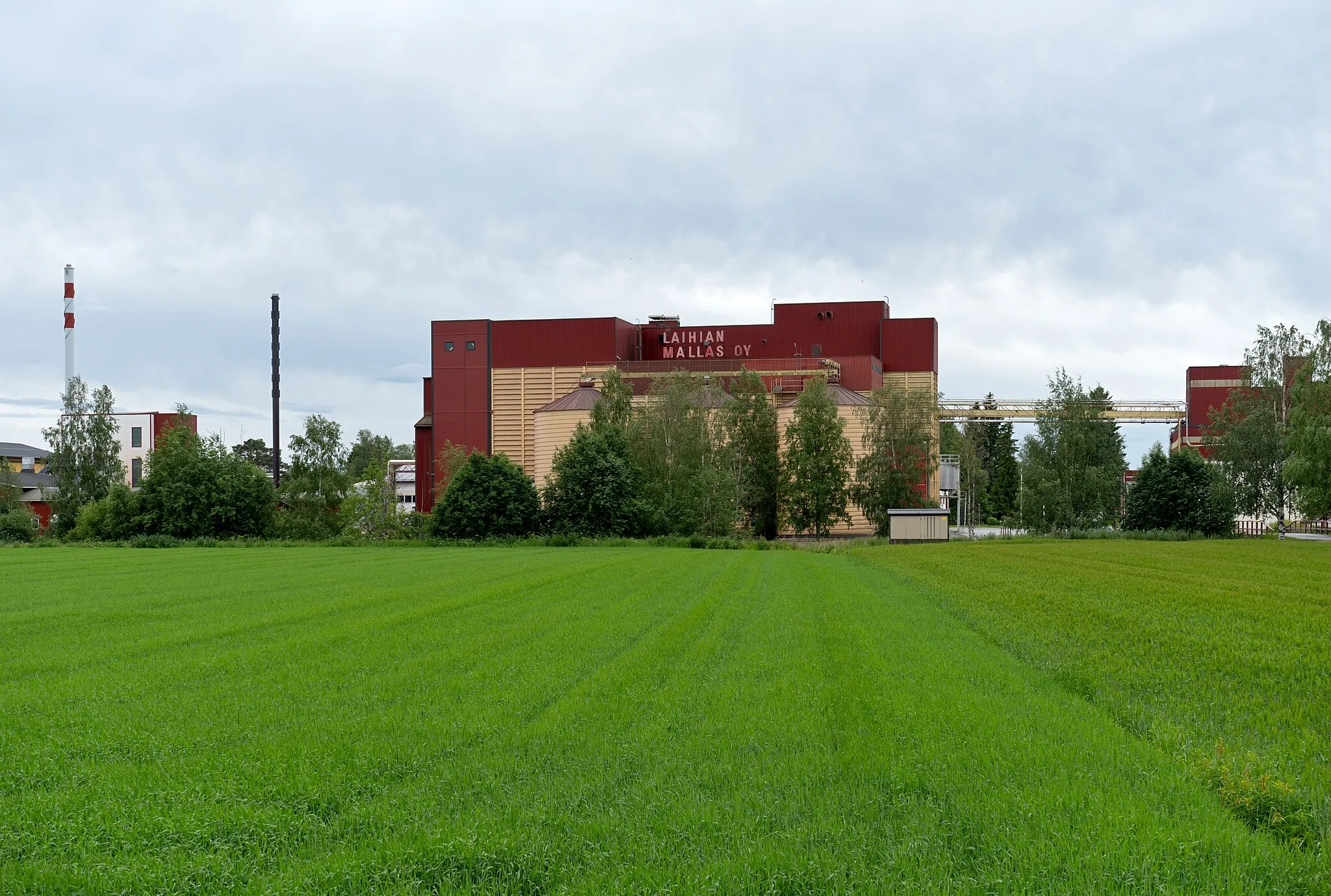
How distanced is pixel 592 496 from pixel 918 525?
17419mm

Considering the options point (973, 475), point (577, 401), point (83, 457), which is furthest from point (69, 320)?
point (973, 475)

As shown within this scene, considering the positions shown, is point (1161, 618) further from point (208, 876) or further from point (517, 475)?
point (517, 475)

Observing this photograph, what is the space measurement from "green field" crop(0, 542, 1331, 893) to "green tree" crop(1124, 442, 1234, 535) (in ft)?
141

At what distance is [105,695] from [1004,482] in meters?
103

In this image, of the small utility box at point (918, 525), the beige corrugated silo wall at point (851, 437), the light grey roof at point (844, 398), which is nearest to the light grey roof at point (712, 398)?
the beige corrugated silo wall at point (851, 437)

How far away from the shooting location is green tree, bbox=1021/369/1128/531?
59.2m

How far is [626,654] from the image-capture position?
12234 mm

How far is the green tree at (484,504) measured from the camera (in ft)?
166

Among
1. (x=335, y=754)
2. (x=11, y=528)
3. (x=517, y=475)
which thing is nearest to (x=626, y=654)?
(x=335, y=754)

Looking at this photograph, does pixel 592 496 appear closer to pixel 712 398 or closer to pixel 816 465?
pixel 712 398

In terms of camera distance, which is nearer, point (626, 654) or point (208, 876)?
point (208, 876)

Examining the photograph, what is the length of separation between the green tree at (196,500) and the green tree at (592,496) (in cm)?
1597

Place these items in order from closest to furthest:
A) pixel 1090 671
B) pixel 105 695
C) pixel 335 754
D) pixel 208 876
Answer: pixel 208 876
pixel 335 754
pixel 105 695
pixel 1090 671

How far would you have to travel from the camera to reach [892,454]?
57500 millimetres
